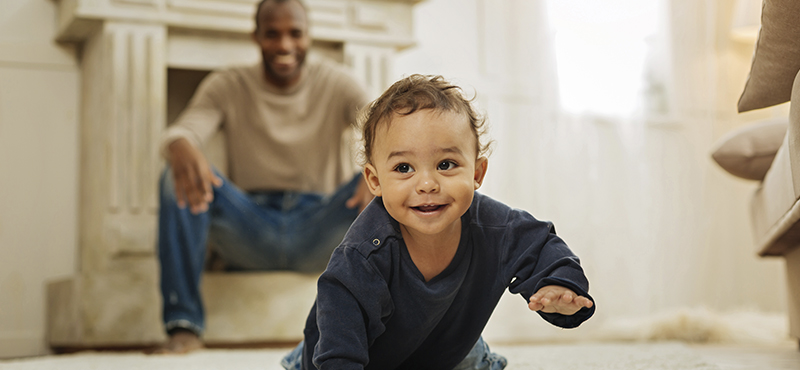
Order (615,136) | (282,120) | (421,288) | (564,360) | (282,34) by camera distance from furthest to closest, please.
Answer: (615,136) → (282,120) → (282,34) → (564,360) → (421,288)

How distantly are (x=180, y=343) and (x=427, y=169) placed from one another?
103 cm

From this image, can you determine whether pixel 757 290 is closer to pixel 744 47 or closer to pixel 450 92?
pixel 744 47

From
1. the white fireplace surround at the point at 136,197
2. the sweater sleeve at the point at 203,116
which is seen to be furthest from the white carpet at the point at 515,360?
the sweater sleeve at the point at 203,116

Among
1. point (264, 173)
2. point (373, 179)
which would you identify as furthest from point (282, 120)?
point (373, 179)

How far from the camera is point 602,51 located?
2.56 meters

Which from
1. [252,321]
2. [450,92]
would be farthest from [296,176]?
[450,92]

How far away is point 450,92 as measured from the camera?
2.75 ft

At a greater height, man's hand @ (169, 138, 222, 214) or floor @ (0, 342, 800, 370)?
man's hand @ (169, 138, 222, 214)

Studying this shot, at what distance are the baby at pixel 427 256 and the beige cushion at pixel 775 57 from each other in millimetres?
420

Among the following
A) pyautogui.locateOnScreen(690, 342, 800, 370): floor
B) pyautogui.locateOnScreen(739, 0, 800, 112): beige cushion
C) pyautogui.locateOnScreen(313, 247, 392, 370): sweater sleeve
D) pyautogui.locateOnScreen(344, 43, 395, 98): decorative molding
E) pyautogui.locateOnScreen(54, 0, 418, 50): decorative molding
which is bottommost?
pyautogui.locateOnScreen(690, 342, 800, 370): floor

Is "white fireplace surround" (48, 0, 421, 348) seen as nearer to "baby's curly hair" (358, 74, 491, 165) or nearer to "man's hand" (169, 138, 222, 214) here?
"man's hand" (169, 138, 222, 214)

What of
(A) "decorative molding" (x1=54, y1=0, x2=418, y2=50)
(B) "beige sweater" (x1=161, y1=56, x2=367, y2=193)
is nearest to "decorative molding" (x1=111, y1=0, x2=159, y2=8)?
(A) "decorative molding" (x1=54, y1=0, x2=418, y2=50)

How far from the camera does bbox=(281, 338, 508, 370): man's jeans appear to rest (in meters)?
0.98

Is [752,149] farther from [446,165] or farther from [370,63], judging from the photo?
[370,63]
